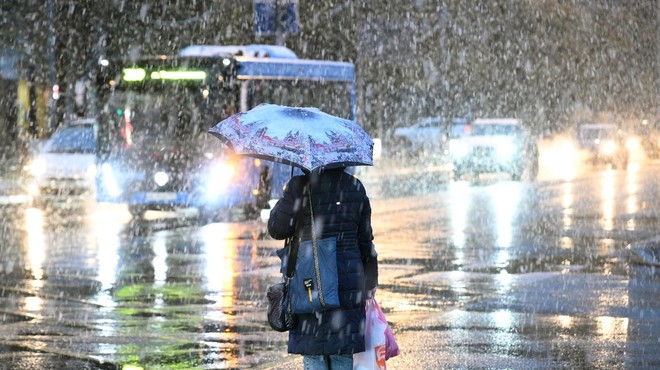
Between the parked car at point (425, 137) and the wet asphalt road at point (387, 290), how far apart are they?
24955mm

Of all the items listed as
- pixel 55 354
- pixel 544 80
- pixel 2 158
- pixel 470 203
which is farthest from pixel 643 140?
pixel 55 354

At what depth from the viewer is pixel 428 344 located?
9367 mm

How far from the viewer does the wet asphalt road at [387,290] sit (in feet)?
29.8

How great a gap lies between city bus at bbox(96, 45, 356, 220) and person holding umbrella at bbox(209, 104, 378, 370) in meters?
15.9

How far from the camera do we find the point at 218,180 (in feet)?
72.2

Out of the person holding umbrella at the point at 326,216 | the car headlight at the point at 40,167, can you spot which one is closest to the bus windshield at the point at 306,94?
the car headlight at the point at 40,167

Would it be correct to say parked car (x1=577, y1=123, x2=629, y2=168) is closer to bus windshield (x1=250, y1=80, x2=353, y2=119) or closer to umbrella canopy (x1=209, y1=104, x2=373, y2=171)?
bus windshield (x1=250, y1=80, x2=353, y2=119)

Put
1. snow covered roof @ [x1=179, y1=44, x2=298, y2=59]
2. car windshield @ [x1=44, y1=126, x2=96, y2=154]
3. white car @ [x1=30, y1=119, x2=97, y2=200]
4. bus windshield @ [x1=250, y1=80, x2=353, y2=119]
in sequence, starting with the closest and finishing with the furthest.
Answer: bus windshield @ [x1=250, y1=80, x2=353, y2=119], snow covered roof @ [x1=179, y1=44, x2=298, y2=59], white car @ [x1=30, y1=119, x2=97, y2=200], car windshield @ [x1=44, y1=126, x2=96, y2=154]

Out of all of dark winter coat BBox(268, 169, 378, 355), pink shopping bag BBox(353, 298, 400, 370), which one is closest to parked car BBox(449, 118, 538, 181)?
pink shopping bag BBox(353, 298, 400, 370)

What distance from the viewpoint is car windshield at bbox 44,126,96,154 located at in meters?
27.5

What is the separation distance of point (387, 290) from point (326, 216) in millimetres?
6643

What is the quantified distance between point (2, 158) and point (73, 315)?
1238 inches

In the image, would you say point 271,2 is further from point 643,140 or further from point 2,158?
point 643,140

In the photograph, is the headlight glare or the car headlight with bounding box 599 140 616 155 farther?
the car headlight with bounding box 599 140 616 155
